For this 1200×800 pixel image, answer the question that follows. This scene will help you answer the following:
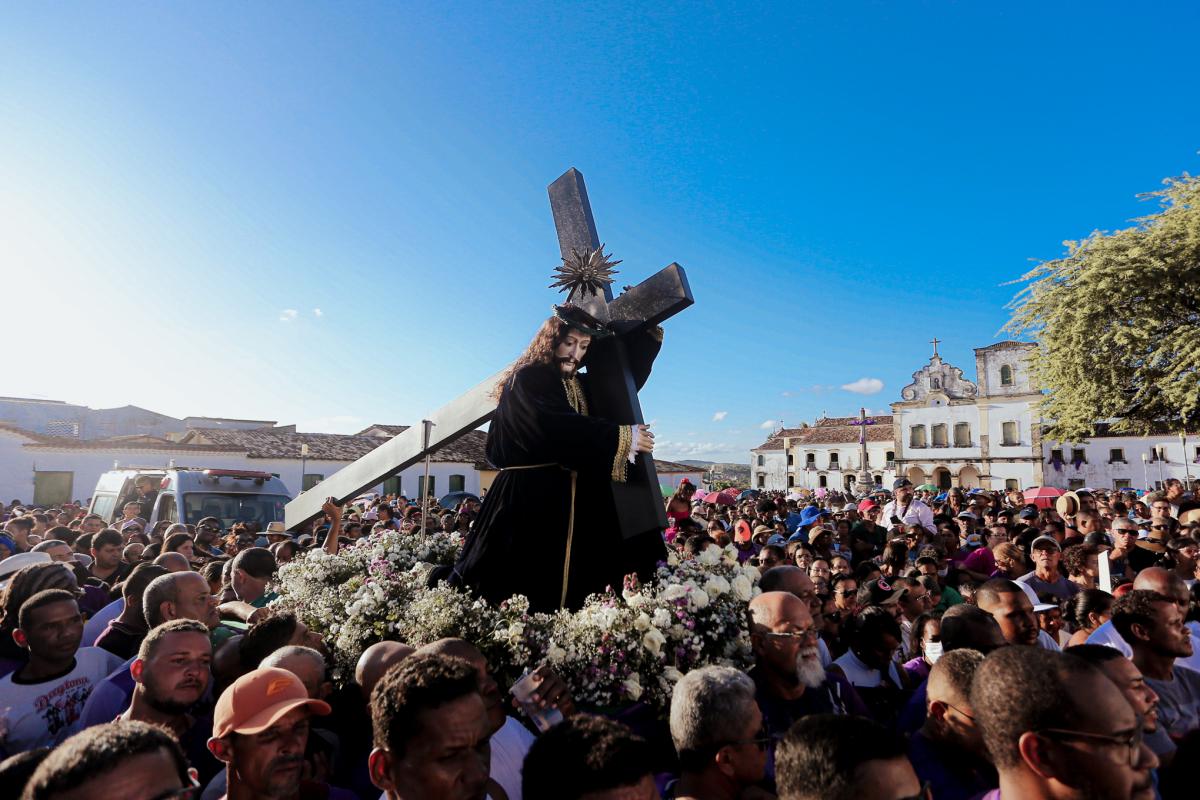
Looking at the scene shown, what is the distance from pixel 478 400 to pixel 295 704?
3.07 metres

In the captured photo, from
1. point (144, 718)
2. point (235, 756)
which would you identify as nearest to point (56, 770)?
point (235, 756)

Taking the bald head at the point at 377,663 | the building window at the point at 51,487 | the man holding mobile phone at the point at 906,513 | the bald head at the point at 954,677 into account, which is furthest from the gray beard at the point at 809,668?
the building window at the point at 51,487

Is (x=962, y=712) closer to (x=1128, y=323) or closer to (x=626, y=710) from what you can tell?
(x=626, y=710)

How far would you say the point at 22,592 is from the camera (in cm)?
384

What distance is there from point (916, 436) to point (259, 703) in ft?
167

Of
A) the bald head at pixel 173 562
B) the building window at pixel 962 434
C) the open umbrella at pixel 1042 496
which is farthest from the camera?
the building window at pixel 962 434

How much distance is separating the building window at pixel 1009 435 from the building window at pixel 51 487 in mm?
50359

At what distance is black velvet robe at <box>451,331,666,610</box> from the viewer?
4102 millimetres

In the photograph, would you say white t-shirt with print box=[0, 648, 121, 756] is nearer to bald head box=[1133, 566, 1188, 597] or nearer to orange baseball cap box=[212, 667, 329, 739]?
orange baseball cap box=[212, 667, 329, 739]

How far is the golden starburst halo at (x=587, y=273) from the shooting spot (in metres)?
4.82

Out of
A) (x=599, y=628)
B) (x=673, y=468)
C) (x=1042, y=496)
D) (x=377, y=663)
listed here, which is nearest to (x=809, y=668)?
(x=599, y=628)

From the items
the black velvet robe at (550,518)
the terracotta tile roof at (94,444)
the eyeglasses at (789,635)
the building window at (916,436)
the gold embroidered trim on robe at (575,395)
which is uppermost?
the building window at (916,436)

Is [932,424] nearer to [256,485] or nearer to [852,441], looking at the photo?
[852,441]

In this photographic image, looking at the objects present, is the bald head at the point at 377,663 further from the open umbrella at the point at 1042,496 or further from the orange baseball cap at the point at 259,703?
the open umbrella at the point at 1042,496
